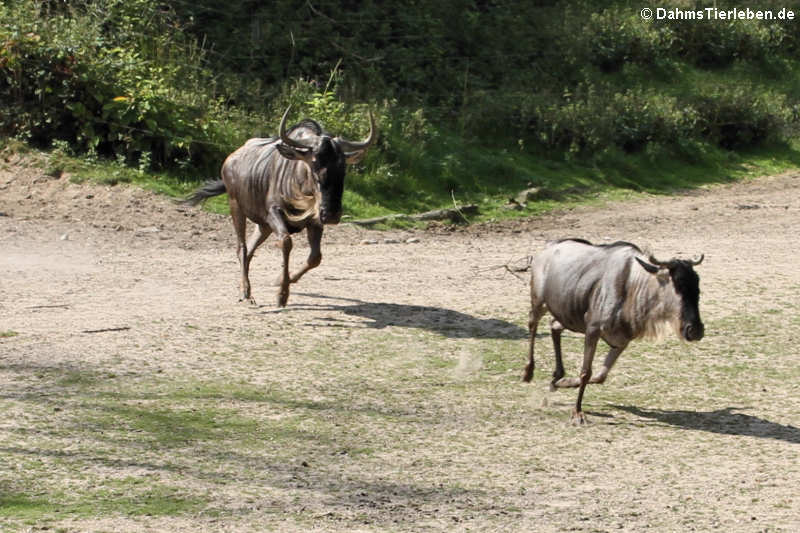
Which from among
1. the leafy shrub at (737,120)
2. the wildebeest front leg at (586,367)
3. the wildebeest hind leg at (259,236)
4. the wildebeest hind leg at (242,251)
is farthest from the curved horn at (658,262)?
the leafy shrub at (737,120)

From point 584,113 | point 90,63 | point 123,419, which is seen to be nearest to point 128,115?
point 90,63

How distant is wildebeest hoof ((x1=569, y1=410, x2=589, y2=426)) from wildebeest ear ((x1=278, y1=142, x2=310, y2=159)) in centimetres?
470

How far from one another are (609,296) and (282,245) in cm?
466

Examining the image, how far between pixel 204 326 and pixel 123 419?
126 inches

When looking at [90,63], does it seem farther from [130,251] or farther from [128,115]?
[130,251]

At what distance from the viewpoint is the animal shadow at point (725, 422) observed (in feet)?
27.7

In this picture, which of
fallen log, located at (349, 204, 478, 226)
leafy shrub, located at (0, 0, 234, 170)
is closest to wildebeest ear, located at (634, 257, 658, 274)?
fallen log, located at (349, 204, 478, 226)

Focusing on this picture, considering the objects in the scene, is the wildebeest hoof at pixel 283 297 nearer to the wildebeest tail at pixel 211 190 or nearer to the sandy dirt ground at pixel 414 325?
the sandy dirt ground at pixel 414 325

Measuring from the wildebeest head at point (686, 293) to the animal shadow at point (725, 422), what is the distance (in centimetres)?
90

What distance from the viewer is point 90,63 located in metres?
18.4

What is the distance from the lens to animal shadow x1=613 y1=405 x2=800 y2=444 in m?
8.43

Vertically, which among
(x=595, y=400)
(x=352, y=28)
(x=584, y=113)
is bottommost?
(x=595, y=400)
